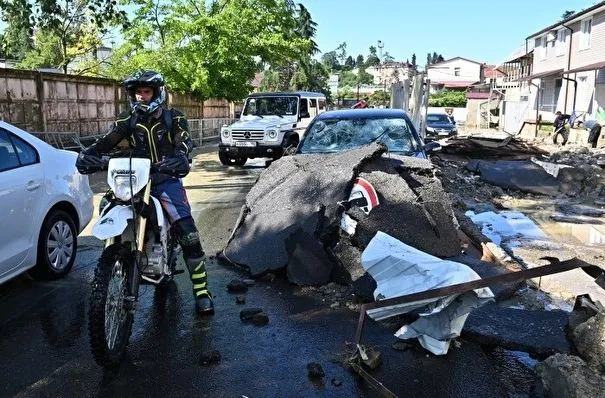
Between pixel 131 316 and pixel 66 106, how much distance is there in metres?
15.4

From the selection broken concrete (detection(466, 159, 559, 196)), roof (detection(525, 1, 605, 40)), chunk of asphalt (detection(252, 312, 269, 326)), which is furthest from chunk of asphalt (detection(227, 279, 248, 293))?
roof (detection(525, 1, 605, 40))

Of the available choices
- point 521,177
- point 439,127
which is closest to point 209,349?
point 521,177

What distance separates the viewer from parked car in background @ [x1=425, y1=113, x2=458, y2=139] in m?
26.5

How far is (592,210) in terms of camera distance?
10.6m

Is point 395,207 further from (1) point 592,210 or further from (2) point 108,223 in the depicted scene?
(1) point 592,210

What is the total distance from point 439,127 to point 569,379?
25186 mm

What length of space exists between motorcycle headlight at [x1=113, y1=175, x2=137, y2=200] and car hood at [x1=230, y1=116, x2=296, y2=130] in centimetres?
1141

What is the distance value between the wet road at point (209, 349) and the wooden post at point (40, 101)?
1201 cm

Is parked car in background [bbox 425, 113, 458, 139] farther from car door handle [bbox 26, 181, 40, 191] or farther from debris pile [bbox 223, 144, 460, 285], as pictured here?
car door handle [bbox 26, 181, 40, 191]

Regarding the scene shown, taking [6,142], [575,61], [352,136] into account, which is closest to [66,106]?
[352,136]

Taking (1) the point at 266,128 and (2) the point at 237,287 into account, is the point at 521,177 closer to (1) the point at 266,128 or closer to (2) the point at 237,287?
(1) the point at 266,128

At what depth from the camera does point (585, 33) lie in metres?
30.9

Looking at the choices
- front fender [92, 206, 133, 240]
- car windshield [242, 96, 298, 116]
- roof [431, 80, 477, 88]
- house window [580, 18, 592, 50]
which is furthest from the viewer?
roof [431, 80, 477, 88]

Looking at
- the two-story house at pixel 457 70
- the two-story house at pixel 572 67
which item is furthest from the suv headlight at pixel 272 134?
the two-story house at pixel 457 70
